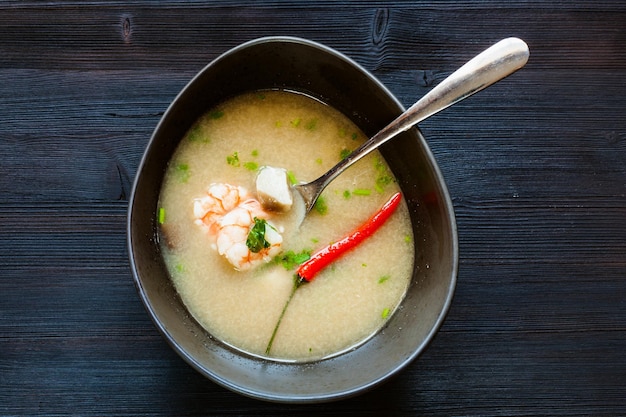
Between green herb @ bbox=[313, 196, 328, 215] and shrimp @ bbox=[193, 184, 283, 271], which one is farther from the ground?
green herb @ bbox=[313, 196, 328, 215]

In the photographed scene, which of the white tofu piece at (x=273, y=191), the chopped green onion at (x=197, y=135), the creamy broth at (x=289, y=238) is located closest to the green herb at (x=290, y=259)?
the creamy broth at (x=289, y=238)

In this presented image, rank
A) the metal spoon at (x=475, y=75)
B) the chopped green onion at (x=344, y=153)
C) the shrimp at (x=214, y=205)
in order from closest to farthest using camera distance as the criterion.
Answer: the metal spoon at (x=475, y=75), the shrimp at (x=214, y=205), the chopped green onion at (x=344, y=153)

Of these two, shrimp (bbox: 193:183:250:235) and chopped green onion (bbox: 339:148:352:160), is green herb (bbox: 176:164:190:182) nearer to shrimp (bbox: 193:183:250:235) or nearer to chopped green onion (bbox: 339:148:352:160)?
shrimp (bbox: 193:183:250:235)

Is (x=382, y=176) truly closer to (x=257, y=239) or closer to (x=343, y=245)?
(x=343, y=245)

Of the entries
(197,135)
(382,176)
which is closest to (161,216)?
(197,135)

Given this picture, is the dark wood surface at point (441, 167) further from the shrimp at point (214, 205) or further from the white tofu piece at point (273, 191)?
the white tofu piece at point (273, 191)

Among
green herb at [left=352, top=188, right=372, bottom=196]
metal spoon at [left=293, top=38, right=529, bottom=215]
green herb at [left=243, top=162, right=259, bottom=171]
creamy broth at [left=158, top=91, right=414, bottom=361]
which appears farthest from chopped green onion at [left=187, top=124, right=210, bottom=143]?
metal spoon at [left=293, top=38, right=529, bottom=215]
